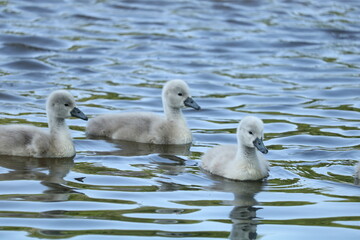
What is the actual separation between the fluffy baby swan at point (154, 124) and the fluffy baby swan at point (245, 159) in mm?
1852

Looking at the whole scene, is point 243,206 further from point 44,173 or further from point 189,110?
point 189,110

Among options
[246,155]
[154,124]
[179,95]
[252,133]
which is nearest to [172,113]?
[179,95]

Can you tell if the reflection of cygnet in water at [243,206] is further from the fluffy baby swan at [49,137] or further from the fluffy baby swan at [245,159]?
the fluffy baby swan at [49,137]

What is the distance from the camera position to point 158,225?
8617mm

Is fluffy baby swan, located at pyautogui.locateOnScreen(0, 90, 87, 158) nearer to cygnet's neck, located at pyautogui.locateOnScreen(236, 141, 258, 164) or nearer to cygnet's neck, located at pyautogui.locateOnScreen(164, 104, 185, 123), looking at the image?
cygnet's neck, located at pyautogui.locateOnScreen(164, 104, 185, 123)

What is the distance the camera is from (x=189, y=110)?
15492 mm

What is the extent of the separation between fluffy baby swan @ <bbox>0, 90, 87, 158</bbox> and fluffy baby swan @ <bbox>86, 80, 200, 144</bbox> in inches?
43.9

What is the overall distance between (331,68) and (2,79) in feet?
21.7

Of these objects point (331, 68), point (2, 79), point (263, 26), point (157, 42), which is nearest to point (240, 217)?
point (2, 79)

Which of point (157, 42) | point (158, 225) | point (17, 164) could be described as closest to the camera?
point (158, 225)

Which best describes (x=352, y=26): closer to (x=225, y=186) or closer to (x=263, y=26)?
(x=263, y=26)

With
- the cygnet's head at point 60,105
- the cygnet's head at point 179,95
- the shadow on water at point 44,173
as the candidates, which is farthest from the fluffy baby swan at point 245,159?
the cygnet's head at point 179,95

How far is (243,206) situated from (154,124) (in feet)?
12.3

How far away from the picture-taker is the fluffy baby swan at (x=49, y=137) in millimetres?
11500
